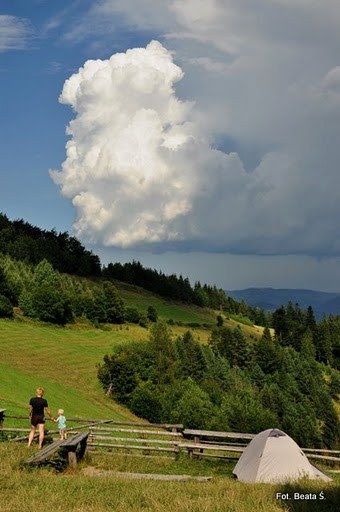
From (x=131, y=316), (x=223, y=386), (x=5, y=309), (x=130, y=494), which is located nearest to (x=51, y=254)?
(x=131, y=316)

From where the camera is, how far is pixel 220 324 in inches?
6801

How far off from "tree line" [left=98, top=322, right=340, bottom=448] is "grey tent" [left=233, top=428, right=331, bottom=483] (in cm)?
3894

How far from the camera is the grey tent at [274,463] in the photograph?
1634cm

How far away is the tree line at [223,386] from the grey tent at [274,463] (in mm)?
38943

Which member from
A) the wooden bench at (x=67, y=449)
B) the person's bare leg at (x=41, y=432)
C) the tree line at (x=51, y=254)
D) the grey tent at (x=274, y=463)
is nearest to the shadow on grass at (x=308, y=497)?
the grey tent at (x=274, y=463)

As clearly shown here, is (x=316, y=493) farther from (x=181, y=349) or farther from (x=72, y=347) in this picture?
(x=181, y=349)

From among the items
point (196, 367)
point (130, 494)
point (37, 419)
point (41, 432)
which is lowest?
point (196, 367)

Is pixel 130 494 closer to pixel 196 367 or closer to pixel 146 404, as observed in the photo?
pixel 146 404

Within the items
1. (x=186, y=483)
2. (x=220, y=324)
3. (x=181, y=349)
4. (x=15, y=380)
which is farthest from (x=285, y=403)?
(x=186, y=483)

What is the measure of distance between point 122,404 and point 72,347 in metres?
20.0

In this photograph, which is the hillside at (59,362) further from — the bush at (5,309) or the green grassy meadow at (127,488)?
the green grassy meadow at (127,488)

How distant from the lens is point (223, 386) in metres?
102

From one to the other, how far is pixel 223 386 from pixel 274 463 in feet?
287

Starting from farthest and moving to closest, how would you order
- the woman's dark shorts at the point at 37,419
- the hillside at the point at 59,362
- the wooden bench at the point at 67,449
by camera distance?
the hillside at the point at 59,362 < the woman's dark shorts at the point at 37,419 < the wooden bench at the point at 67,449
